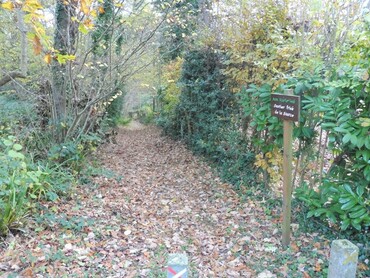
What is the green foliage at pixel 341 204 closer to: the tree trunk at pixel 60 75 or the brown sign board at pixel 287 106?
the brown sign board at pixel 287 106

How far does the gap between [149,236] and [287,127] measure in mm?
2201

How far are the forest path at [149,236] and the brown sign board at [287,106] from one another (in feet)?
5.02

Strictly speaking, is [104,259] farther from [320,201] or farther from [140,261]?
[320,201]

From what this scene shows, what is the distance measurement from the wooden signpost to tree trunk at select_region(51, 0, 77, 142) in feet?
13.4

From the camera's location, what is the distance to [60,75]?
5953 mm

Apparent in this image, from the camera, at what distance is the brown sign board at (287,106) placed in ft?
10.6

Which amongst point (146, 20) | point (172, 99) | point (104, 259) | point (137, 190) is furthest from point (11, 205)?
point (172, 99)

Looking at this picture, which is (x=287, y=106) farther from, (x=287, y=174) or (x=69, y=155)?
(x=69, y=155)

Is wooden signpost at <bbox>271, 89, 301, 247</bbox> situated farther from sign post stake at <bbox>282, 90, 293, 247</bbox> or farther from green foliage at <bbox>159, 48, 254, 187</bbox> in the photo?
green foliage at <bbox>159, 48, 254, 187</bbox>

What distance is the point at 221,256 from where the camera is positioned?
3555 millimetres

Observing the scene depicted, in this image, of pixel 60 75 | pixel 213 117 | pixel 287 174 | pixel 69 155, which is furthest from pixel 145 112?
pixel 287 174

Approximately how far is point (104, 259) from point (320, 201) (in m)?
2.62

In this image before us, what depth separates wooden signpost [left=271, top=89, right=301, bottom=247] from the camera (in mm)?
3285

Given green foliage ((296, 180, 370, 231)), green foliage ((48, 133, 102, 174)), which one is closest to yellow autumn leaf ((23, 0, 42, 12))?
green foliage ((296, 180, 370, 231))
